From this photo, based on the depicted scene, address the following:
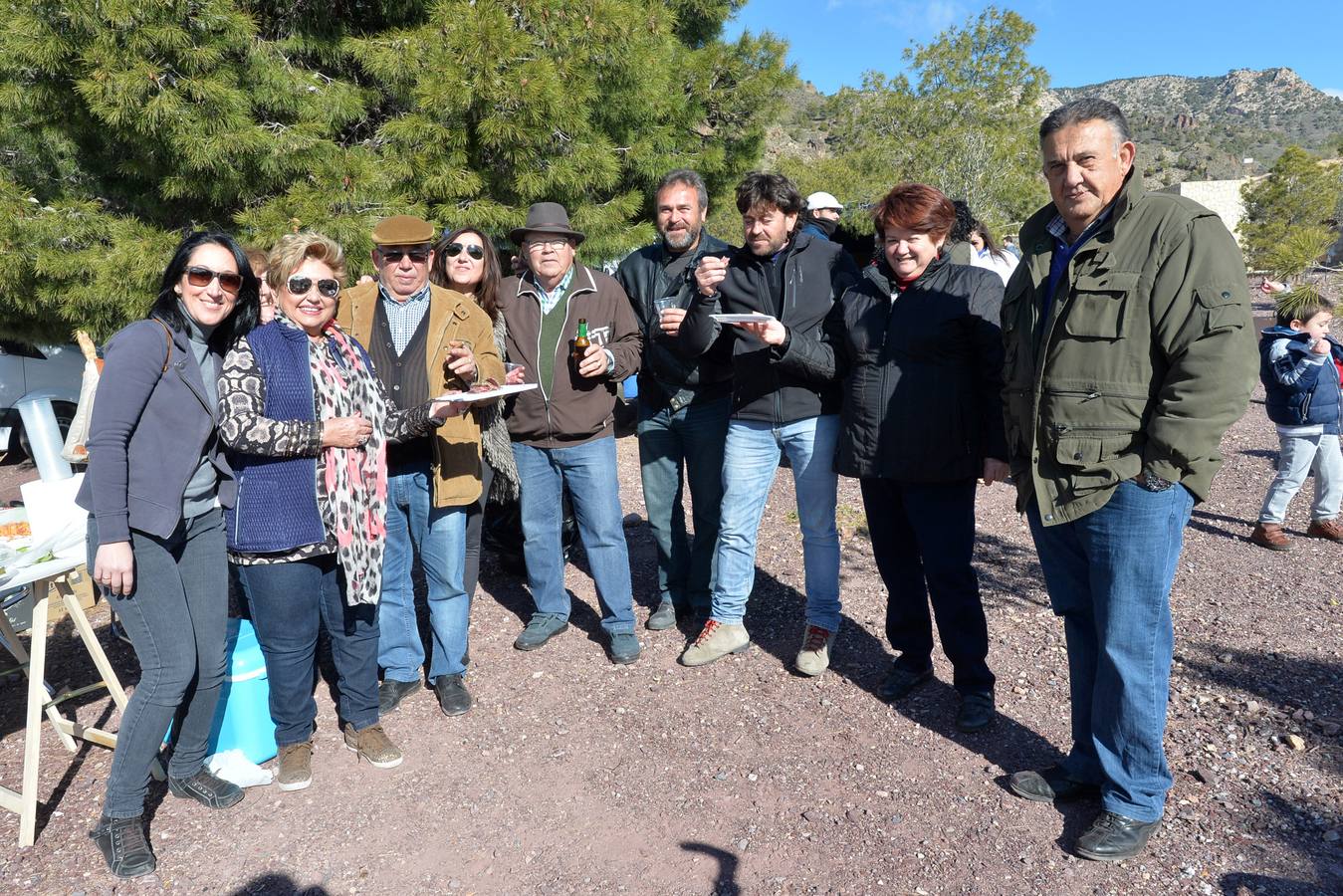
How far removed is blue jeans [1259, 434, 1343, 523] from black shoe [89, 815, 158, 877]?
21.2 ft

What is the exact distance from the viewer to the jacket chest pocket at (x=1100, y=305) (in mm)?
2299

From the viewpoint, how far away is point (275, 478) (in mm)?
2787

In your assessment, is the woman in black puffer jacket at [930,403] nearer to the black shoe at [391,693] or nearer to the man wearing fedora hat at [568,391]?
the man wearing fedora hat at [568,391]

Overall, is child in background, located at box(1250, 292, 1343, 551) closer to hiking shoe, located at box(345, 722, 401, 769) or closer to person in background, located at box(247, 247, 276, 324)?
hiking shoe, located at box(345, 722, 401, 769)

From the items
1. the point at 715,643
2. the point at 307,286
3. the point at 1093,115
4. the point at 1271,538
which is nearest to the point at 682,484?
the point at 715,643

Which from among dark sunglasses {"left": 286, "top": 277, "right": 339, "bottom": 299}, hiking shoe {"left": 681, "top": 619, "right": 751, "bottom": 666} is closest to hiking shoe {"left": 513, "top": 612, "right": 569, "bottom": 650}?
hiking shoe {"left": 681, "top": 619, "right": 751, "bottom": 666}

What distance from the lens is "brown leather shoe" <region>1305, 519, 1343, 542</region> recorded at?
562 cm

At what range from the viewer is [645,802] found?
9.76 feet

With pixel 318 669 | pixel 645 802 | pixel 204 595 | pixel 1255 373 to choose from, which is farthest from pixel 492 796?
pixel 1255 373

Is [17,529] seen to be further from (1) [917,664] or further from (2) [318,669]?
(1) [917,664]

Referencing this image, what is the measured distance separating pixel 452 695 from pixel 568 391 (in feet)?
4.70

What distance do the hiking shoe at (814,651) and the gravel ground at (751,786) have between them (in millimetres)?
68

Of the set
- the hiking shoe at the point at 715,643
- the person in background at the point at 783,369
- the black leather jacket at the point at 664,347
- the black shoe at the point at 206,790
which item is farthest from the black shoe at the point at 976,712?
the black shoe at the point at 206,790

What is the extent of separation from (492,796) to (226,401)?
5.43 feet
